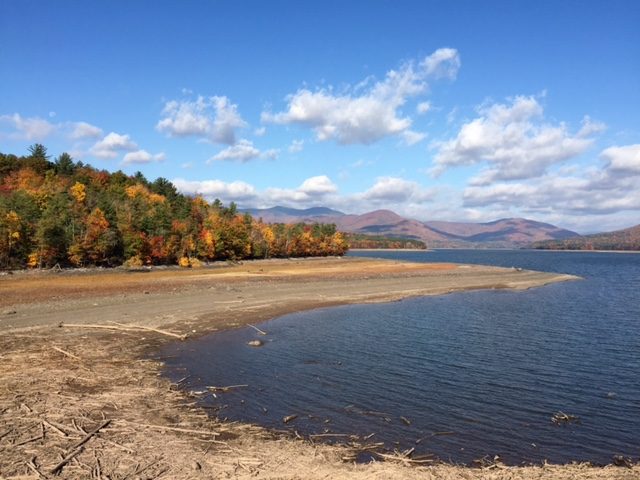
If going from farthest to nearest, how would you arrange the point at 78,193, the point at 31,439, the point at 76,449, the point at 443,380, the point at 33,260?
the point at 78,193 < the point at 33,260 < the point at 443,380 < the point at 31,439 < the point at 76,449

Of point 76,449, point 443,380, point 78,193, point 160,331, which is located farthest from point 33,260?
point 443,380

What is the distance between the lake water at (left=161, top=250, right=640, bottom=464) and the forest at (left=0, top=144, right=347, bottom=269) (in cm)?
5584

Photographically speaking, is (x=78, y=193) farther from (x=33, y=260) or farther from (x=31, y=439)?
(x=31, y=439)

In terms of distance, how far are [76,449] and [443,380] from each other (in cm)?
1436

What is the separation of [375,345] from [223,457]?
53.8 feet

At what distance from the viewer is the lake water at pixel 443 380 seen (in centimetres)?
1375

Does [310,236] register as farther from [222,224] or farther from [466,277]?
[466,277]

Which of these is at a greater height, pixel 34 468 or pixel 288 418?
pixel 34 468

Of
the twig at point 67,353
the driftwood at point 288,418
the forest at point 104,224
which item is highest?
the forest at point 104,224

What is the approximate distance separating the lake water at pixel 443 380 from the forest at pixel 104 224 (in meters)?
55.8

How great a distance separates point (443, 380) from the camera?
19766mm

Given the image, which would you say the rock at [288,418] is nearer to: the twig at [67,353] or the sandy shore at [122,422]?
the sandy shore at [122,422]

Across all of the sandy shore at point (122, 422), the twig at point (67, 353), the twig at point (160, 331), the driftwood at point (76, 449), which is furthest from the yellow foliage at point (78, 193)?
the driftwood at point (76, 449)

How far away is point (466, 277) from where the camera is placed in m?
76.9
